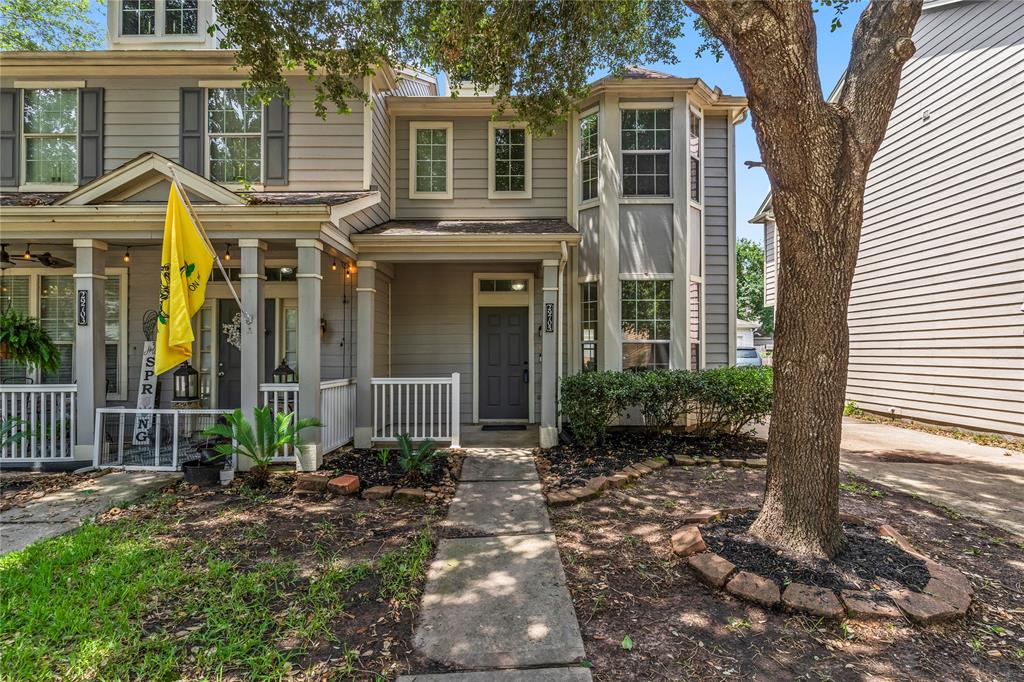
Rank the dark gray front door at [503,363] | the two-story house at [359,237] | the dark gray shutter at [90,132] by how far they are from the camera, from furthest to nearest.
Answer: the dark gray front door at [503,363]
the dark gray shutter at [90,132]
the two-story house at [359,237]

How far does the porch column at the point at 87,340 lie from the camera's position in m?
5.31

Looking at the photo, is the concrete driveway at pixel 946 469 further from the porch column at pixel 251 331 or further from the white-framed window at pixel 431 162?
the porch column at pixel 251 331

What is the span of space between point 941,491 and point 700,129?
5.81m

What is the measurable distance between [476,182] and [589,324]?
303 centimetres

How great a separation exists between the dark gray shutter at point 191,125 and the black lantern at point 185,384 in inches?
115

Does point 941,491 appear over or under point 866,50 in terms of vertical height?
under

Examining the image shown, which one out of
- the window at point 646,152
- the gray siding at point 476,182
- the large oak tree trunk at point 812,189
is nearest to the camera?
the large oak tree trunk at point 812,189

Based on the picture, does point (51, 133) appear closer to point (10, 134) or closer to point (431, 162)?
point (10, 134)

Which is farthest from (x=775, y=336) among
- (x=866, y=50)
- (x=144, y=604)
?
(x=144, y=604)

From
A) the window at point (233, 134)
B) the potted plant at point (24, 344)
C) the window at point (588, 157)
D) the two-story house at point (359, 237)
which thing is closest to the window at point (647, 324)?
the two-story house at point (359, 237)

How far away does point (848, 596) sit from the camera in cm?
249

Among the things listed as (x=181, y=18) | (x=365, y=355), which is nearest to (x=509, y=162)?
(x=365, y=355)

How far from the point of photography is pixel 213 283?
6957mm

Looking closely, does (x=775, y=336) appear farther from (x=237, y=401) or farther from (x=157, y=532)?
(x=237, y=401)
